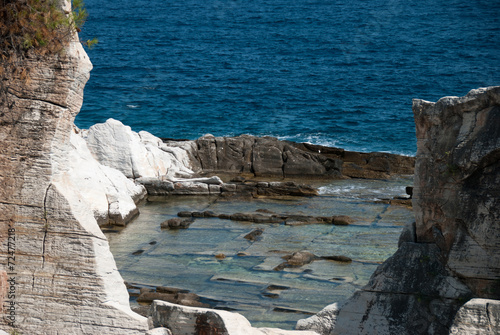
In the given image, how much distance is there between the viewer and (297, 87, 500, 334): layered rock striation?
7746 millimetres

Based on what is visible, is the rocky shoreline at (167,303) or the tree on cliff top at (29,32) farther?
the rocky shoreline at (167,303)

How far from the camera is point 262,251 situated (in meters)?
14.6

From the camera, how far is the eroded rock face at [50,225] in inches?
289

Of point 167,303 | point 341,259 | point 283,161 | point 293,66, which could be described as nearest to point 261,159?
point 283,161

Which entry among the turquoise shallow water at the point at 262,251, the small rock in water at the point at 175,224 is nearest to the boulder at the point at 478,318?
the turquoise shallow water at the point at 262,251

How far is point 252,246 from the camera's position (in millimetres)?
14984

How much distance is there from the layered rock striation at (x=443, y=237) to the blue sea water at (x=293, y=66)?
26197 mm

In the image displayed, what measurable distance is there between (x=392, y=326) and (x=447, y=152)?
7.75ft

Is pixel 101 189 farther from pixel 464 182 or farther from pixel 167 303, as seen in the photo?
pixel 464 182

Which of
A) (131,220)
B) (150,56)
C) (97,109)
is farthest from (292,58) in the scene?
(131,220)

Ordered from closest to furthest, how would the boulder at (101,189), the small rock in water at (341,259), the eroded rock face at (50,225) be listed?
the eroded rock face at (50,225), the small rock in water at (341,259), the boulder at (101,189)

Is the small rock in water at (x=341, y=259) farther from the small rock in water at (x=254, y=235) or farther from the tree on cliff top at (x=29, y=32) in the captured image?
the tree on cliff top at (x=29, y=32)

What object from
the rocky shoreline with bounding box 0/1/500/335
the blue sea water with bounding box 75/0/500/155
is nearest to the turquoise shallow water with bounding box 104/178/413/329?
the rocky shoreline with bounding box 0/1/500/335

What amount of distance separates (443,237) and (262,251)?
6839mm
